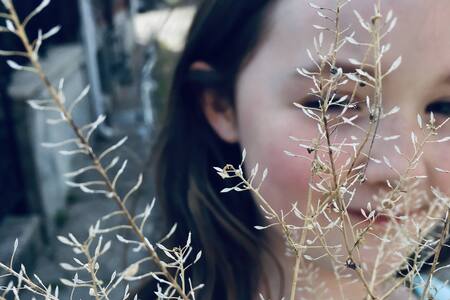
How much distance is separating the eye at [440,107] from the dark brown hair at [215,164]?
0.97 feet

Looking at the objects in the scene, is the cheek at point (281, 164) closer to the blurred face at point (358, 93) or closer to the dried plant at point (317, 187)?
the blurred face at point (358, 93)

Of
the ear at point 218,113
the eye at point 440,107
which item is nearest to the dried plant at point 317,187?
the eye at point 440,107

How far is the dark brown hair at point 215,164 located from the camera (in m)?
0.93

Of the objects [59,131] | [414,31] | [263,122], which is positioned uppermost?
[414,31]

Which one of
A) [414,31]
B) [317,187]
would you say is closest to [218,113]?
[414,31]

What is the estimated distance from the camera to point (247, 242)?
944 mm

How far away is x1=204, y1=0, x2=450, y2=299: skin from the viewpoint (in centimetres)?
67

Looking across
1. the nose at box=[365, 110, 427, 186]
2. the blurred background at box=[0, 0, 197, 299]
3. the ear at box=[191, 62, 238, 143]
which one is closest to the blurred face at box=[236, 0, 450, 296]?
the nose at box=[365, 110, 427, 186]

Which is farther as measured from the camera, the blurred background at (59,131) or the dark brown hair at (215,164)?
the blurred background at (59,131)

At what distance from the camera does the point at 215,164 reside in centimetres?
99

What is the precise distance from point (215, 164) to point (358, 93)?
35 centimetres

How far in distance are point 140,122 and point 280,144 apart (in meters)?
3.90

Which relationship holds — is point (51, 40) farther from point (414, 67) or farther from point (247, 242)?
point (414, 67)

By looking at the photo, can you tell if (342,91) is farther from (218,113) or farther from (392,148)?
(218,113)
